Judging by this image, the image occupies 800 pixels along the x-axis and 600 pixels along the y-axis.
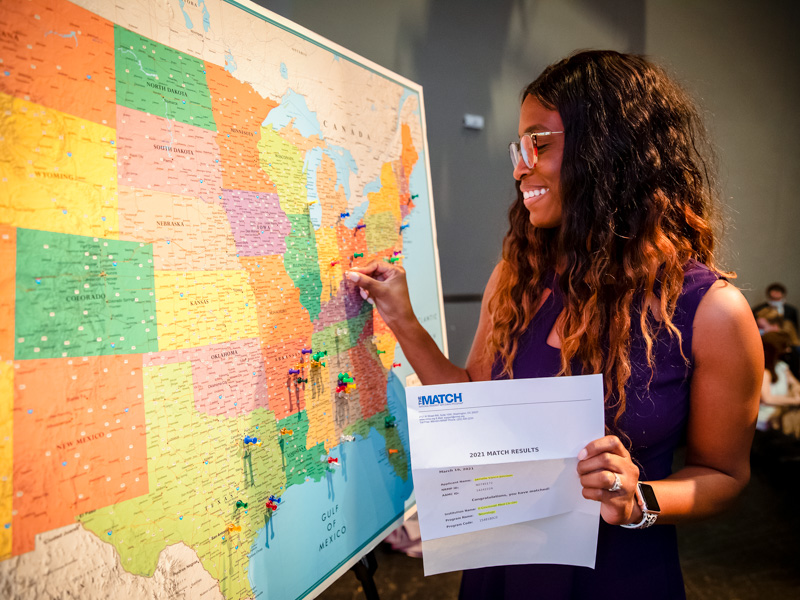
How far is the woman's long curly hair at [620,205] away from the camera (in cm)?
98

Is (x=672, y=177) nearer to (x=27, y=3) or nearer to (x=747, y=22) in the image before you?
(x=27, y=3)

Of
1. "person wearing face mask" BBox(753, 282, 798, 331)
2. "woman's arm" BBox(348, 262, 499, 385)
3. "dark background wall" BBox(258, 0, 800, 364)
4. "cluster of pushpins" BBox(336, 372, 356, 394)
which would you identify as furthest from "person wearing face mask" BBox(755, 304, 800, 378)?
"cluster of pushpins" BBox(336, 372, 356, 394)

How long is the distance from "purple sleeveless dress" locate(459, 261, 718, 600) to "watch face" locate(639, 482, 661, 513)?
0.11 m

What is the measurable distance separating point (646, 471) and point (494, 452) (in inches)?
14.0

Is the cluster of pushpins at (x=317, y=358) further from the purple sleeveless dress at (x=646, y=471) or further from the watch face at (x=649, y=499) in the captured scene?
the watch face at (x=649, y=499)

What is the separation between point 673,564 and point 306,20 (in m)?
1.93

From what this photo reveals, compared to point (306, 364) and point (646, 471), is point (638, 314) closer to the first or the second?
point (646, 471)

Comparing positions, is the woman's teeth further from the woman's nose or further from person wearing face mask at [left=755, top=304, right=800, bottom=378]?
person wearing face mask at [left=755, top=304, right=800, bottom=378]

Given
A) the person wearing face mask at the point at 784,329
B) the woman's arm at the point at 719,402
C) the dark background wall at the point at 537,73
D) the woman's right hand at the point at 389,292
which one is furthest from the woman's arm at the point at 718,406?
the person wearing face mask at the point at 784,329

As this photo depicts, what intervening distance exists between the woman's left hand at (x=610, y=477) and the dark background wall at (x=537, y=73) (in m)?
1.56

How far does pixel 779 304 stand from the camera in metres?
3.73

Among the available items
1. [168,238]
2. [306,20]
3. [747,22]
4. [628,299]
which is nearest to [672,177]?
[628,299]

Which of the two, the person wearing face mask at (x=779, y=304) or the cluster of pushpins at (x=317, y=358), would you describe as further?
the person wearing face mask at (x=779, y=304)

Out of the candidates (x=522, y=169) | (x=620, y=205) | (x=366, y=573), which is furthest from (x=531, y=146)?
(x=366, y=573)
